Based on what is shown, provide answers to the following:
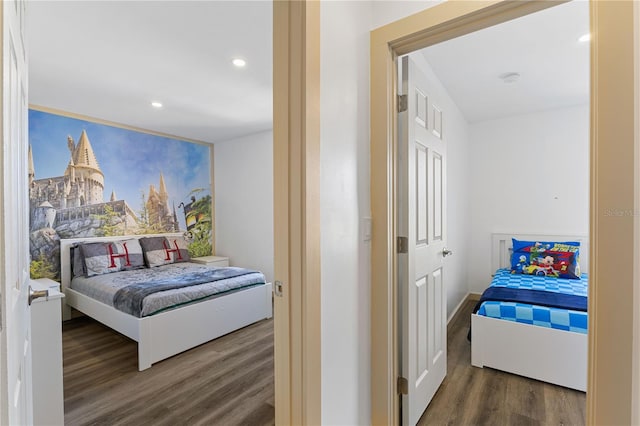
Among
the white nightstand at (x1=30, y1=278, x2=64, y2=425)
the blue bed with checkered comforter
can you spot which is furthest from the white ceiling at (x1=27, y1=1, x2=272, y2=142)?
the blue bed with checkered comforter

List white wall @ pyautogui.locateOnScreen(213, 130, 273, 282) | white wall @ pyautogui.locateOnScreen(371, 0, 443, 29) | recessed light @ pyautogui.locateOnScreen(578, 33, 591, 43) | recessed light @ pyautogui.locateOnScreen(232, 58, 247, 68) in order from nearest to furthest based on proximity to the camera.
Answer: white wall @ pyautogui.locateOnScreen(371, 0, 443, 29)
recessed light @ pyautogui.locateOnScreen(578, 33, 591, 43)
recessed light @ pyautogui.locateOnScreen(232, 58, 247, 68)
white wall @ pyautogui.locateOnScreen(213, 130, 273, 282)

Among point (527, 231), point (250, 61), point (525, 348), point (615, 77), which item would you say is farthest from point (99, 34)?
point (527, 231)

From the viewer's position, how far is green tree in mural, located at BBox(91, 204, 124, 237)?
387cm

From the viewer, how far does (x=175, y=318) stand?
2709mm

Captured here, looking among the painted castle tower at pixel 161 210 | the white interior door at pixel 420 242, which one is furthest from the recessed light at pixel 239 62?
the painted castle tower at pixel 161 210

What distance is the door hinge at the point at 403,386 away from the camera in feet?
5.12

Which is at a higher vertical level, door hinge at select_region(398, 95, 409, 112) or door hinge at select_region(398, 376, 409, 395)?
door hinge at select_region(398, 95, 409, 112)

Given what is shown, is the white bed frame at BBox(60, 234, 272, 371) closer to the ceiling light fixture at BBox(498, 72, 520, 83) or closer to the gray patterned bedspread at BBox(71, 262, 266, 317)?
the gray patterned bedspread at BBox(71, 262, 266, 317)

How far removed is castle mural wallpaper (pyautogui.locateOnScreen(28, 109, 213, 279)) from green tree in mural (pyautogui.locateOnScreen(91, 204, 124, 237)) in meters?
0.01

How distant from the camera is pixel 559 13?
75.3 inches

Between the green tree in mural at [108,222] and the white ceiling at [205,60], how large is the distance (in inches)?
46.4

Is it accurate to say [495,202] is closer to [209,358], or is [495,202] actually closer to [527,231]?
[527,231]

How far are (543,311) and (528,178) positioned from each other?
225 centimetres

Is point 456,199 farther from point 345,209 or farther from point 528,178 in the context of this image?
point 345,209
